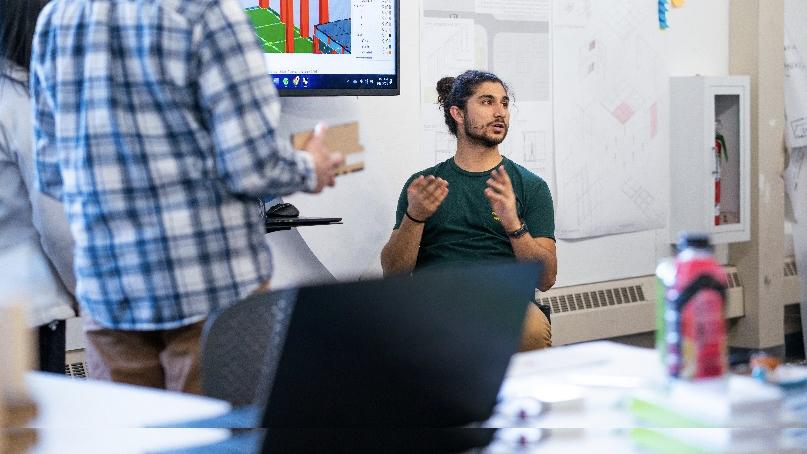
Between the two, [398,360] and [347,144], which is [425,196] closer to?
[347,144]

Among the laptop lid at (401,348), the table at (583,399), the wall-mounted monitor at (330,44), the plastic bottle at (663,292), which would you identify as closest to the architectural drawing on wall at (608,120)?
the wall-mounted monitor at (330,44)

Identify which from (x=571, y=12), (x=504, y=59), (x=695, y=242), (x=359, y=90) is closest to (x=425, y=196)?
(x=359, y=90)

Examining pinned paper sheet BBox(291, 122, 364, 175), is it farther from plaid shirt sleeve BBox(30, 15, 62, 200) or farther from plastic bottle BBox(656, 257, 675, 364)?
plastic bottle BBox(656, 257, 675, 364)

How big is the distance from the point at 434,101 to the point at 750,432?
6.92 ft

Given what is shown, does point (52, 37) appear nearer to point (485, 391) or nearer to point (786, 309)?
point (485, 391)

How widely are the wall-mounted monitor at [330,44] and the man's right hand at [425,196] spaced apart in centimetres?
25

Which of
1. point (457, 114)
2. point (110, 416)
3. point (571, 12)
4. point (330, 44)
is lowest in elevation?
point (110, 416)

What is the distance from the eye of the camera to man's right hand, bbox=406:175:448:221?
2.24 meters

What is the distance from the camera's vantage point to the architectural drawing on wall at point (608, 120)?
3.14m

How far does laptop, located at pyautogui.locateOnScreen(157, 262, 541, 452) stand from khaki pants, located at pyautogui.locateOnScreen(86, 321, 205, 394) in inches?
27.2

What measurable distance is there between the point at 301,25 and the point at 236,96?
0.94 m

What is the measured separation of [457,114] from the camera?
2557 millimetres

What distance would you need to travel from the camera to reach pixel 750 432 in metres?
0.68

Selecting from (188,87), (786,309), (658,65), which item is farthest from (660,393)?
(786,309)
